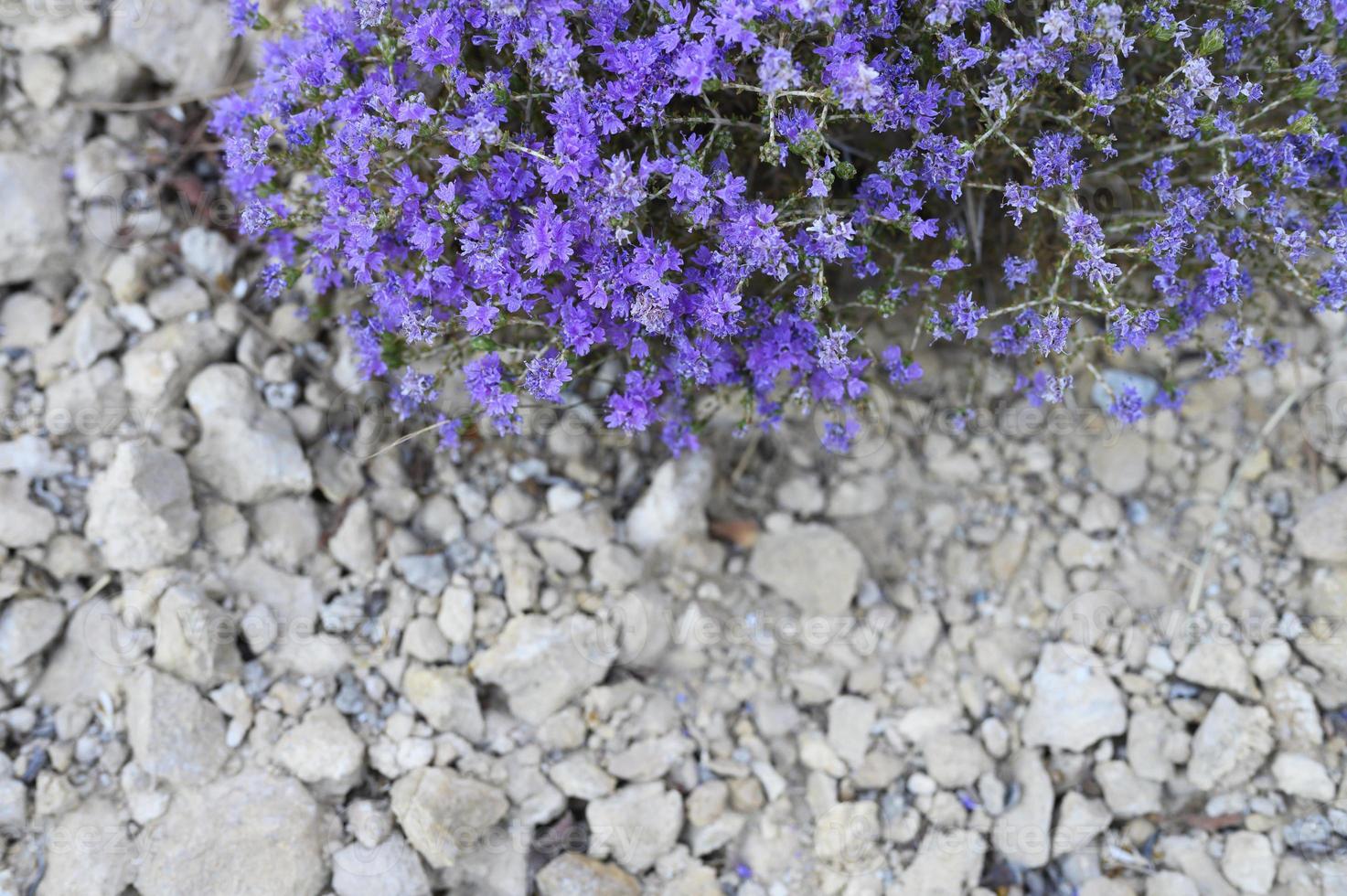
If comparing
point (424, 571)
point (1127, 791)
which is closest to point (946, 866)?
point (1127, 791)

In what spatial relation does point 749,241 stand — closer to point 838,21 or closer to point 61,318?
point 838,21

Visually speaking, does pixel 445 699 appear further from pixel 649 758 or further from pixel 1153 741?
pixel 1153 741

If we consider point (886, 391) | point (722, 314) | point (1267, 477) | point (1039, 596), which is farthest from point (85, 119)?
point (1267, 477)

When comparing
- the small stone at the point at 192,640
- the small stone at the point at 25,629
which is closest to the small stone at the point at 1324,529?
the small stone at the point at 192,640

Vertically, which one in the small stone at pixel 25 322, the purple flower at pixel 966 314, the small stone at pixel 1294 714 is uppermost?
the purple flower at pixel 966 314

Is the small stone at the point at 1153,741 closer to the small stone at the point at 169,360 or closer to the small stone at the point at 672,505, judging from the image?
the small stone at the point at 672,505

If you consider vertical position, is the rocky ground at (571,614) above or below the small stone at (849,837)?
above
